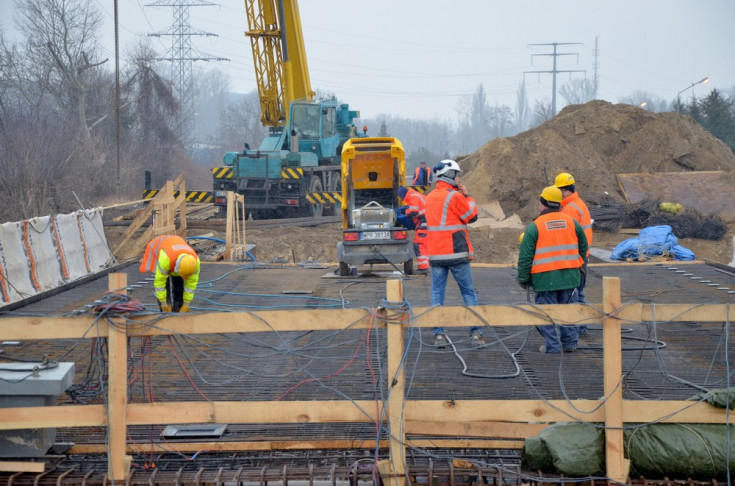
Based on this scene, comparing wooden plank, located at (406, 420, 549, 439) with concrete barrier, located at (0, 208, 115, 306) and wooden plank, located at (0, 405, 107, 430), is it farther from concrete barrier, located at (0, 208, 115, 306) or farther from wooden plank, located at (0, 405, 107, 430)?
concrete barrier, located at (0, 208, 115, 306)

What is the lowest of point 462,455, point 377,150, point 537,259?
point 462,455

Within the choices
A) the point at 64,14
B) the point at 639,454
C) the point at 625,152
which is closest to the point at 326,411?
the point at 639,454

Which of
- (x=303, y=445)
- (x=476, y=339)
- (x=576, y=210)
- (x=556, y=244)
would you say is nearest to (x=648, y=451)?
(x=303, y=445)

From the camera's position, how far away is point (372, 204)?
1425 centimetres

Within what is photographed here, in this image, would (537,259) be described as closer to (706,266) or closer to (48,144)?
(706,266)

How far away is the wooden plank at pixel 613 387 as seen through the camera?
4734 millimetres

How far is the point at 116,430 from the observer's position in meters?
4.73

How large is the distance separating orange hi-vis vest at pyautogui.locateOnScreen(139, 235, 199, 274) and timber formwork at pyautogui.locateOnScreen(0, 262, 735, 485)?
822mm

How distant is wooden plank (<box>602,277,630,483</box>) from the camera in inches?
186

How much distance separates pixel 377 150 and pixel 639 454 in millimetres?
9782

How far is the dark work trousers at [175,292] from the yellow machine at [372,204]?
4608 millimetres

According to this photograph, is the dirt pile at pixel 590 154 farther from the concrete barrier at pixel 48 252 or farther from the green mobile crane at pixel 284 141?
the concrete barrier at pixel 48 252

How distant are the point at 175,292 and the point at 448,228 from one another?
9.70ft

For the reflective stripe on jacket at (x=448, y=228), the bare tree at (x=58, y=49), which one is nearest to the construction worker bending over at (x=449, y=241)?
the reflective stripe on jacket at (x=448, y=228)
